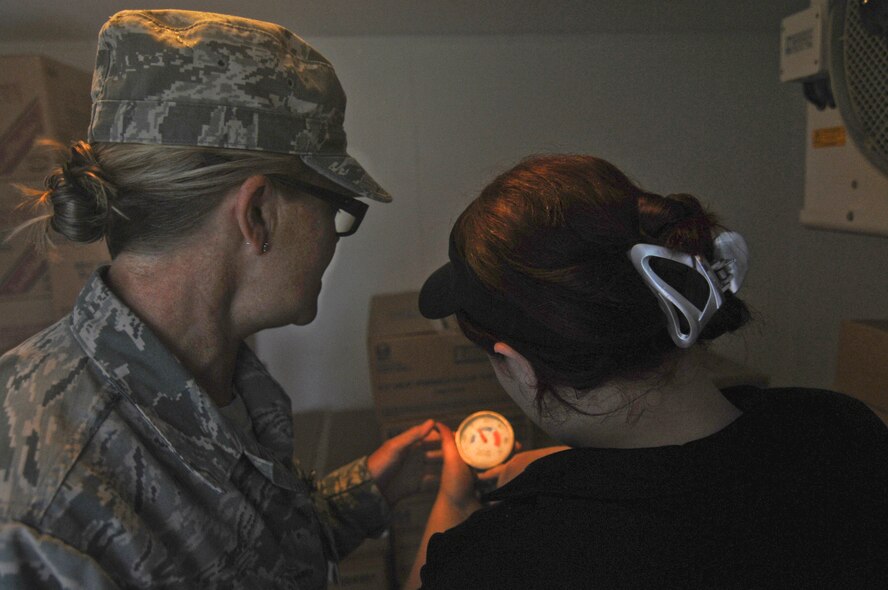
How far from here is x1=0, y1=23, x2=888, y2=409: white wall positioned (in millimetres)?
1963

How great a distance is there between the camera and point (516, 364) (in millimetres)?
811

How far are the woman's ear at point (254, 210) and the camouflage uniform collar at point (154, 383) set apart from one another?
0.19 m

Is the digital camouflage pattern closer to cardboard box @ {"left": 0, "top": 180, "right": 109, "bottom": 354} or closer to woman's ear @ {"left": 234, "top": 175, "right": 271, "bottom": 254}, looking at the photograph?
woman's ear @ {"left": 234, "top": 175, "right": 271, "bottom": 254}

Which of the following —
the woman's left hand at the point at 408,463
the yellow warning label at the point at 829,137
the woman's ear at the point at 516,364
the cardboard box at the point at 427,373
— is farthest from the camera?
the cardboard box at the point at 427,373

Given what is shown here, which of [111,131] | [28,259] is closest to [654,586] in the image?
[111,131]

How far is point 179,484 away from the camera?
2.59ft

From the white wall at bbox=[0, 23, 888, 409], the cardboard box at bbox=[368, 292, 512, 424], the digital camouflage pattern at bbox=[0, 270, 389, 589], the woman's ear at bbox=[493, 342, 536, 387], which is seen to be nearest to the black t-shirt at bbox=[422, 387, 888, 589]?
the woman's ear at bbox=[493, 342, 536, 387]

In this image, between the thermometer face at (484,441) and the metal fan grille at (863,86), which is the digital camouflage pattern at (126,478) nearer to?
the thermometer face at (484,441)

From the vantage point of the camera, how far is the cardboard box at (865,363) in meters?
1.23

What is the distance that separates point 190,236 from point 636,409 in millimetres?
650

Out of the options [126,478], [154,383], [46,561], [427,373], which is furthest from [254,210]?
[427,373]

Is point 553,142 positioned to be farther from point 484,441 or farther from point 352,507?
point 352,507

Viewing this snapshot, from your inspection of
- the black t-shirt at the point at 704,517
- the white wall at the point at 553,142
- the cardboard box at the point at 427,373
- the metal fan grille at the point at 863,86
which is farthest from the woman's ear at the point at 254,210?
the white wall at the point at 553,142

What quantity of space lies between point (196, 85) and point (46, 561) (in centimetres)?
60
